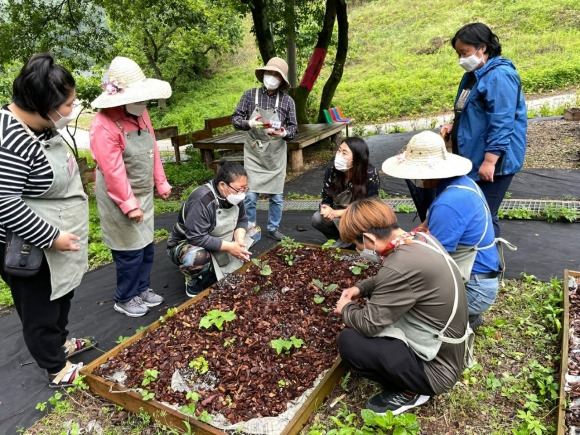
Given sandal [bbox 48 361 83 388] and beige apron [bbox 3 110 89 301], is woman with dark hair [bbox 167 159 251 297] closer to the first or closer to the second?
beige apron [bbox 3 110 89 301]

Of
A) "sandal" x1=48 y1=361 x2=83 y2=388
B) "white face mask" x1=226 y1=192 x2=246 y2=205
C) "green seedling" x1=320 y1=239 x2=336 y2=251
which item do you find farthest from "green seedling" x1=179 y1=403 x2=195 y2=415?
→ "green seedling" x1=320 y1=239 x2=336 y2=251

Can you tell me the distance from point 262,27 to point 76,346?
673 cm

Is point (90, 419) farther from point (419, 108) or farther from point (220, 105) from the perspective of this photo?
point (220, 105)

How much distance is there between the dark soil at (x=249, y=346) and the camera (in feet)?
7.34

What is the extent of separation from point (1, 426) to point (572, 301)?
11.4 feet

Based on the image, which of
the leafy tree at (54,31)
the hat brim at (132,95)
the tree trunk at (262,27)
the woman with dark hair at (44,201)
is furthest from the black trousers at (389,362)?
the leafy tree at (54,31)

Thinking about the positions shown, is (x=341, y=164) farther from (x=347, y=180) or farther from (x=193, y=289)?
(x=193, y=289)

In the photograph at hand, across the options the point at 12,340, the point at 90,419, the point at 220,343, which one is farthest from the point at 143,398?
the point at 12,340

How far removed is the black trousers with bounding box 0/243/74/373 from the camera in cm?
218

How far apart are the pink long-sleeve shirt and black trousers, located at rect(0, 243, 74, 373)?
0.72 m

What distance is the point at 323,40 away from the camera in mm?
8422

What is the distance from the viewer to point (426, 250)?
1.95 metres

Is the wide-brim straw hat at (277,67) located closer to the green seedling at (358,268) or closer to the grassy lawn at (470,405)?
the green seedling at (358,268)

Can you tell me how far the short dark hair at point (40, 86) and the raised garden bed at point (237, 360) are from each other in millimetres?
1415
